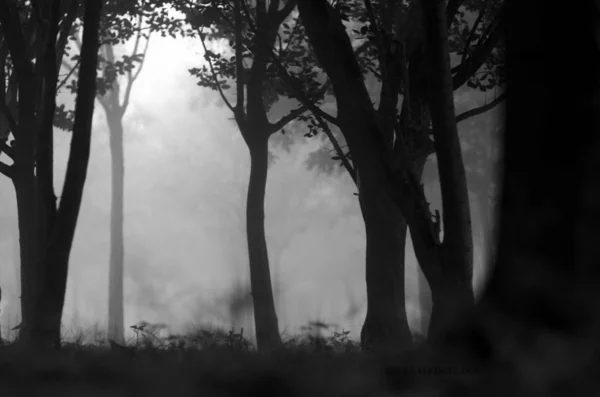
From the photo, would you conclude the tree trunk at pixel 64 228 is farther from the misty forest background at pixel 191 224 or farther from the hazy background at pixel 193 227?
the hazy background at pixel 193 227

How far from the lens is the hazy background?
165 feet

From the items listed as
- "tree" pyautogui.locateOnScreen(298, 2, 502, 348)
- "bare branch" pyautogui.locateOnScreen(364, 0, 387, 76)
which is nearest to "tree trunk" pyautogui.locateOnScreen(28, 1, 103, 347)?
"tree" pyautogui.locateOnScreen(298, 2, 502, 348)

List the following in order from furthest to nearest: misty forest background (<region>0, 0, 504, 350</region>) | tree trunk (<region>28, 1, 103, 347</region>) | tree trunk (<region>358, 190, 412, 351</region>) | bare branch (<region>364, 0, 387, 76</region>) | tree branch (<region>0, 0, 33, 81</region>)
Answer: misty forest background (<region>0, 0, 504, 350</region>), tree branch (<region>0, 0, 33, 81</region>), tree trunk (<region>358, 190, 412, 351</region>), tree trunk (<region>28, 1, 103, 347</region>), bare branch (<region>364, 0, 387, 76</region>)

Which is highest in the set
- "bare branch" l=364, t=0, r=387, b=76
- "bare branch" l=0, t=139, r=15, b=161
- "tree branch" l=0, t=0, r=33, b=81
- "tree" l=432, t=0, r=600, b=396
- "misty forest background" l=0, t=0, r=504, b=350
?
"misty forest background" l=0, t=0, r=504, b=350

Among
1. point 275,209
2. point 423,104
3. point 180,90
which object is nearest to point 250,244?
point 423,104

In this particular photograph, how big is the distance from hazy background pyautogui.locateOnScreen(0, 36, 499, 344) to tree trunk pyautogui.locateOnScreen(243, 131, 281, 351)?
111ft

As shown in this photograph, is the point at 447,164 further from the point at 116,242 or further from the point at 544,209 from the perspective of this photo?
the point at 116,242

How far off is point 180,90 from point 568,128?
62.0m

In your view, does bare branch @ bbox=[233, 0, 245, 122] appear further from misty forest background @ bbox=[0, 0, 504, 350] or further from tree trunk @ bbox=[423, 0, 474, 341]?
misty forest background @ bbox=[0, 0, 504, 350]

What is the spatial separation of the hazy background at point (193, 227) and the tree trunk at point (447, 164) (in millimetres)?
41494

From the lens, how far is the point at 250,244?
14562 mm

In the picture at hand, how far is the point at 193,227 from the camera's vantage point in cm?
5909

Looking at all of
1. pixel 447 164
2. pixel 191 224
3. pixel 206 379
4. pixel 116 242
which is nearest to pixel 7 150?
pixel 447 164

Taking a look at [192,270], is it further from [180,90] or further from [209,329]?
[209,329]
